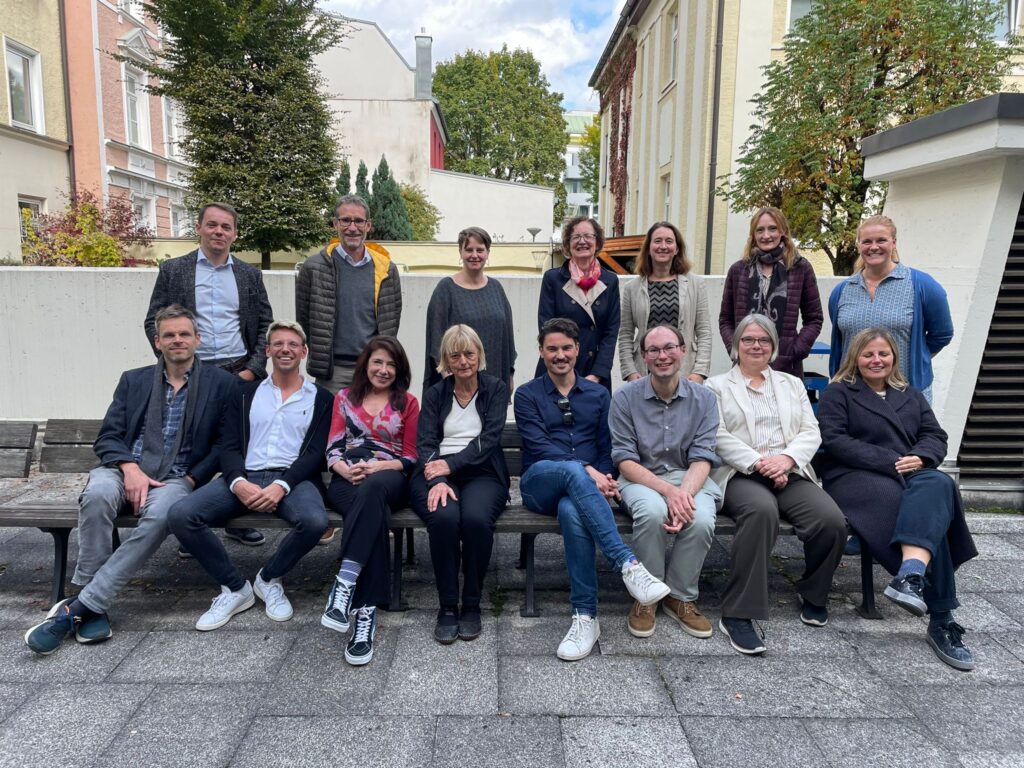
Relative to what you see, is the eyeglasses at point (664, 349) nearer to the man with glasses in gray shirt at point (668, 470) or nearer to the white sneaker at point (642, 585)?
the man with glasses in gray shirt at point (668, 470)

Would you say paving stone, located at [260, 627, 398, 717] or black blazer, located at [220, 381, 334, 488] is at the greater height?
black blazer, located at [220, 381, 334, 488]

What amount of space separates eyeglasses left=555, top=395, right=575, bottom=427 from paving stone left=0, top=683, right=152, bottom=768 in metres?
2.33

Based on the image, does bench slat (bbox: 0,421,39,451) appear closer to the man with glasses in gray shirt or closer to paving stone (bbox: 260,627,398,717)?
paving stone (bbox: 260,627,398,717)

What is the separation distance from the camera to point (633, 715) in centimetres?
292

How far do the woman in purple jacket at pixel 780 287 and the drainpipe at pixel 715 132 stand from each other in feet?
34.6

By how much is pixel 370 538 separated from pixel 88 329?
4.79 metres

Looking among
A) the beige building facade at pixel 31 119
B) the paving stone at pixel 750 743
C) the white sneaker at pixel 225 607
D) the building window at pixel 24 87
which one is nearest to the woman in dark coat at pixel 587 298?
the white sneaker at pixel 225 607

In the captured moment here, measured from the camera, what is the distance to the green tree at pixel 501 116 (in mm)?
46844

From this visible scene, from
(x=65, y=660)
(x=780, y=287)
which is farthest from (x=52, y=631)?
(x=780, y=287)

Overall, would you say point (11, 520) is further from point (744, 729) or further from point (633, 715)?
point (744, 729)

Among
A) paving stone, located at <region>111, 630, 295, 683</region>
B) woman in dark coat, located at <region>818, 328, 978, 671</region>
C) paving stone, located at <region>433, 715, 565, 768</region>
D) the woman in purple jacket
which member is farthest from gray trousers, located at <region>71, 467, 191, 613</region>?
woman in dark coat, located at <region>818, 328, 978, 671</region>

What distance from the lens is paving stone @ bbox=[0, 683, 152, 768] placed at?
8.66 feet

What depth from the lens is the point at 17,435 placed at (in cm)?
455

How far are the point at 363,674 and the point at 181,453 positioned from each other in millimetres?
1662
